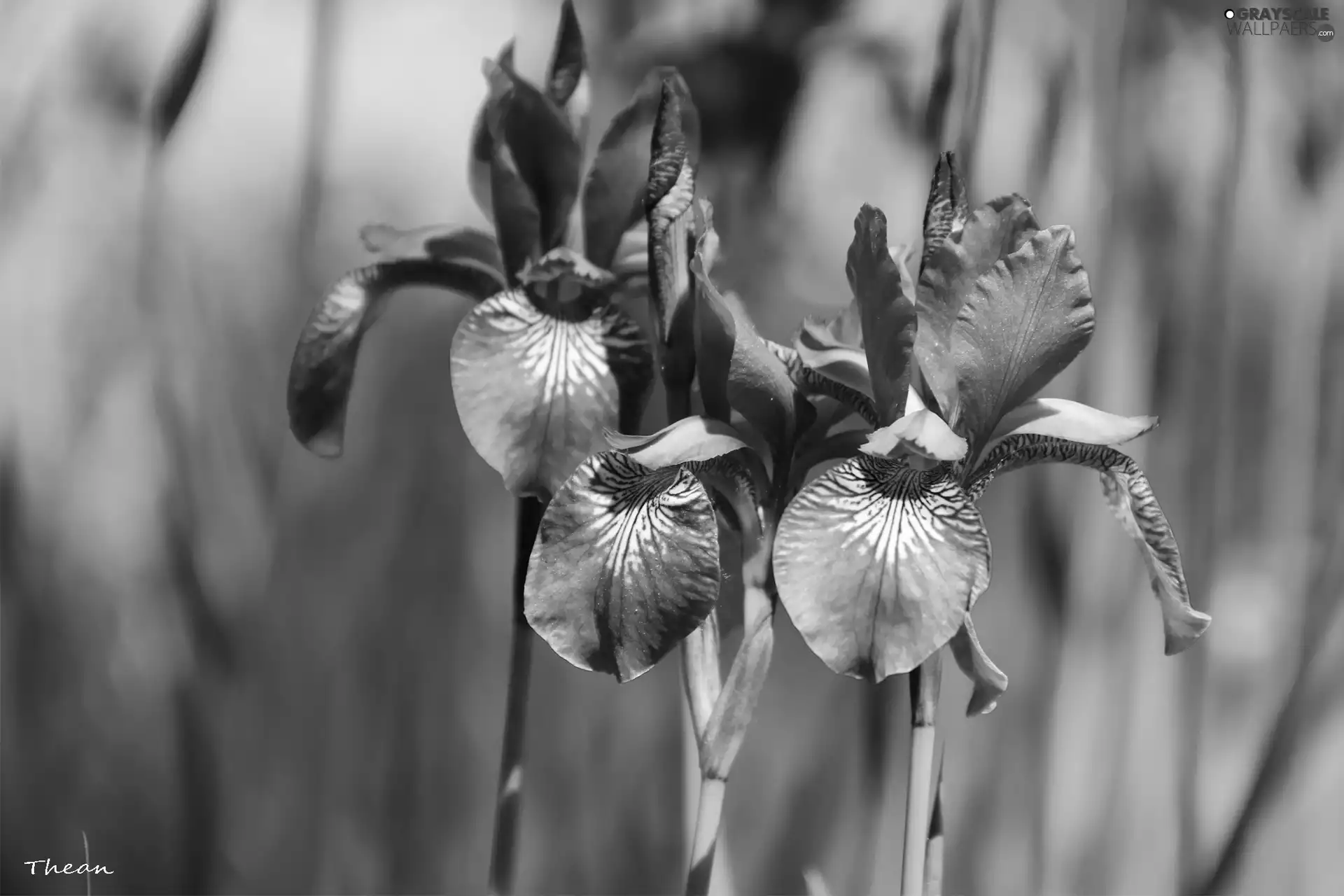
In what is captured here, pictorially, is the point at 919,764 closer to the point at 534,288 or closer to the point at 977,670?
the point at 977,670

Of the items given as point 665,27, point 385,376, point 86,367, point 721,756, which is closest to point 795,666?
point 721,756

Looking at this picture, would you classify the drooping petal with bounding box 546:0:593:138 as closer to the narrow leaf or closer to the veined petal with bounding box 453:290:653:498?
the veined petal with bounding box 453:290:653:498

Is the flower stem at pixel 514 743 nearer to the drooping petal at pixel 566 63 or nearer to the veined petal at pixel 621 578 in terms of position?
the veined petal at pixel 621 578

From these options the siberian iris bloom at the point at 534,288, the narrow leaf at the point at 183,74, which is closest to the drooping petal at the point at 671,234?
the siberian iris bloom at the point at 534,288

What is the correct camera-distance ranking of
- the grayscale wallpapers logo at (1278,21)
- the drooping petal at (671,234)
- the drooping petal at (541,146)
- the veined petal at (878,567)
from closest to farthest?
the veined petal at (878,567) < the drooping petal at (671,234) < the drooping petal at (541,146) < the grayscale wallpapers logo at (1278,21)

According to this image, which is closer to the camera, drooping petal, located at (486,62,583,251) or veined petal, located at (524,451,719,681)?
veined petal, located at (524,451,719,681)

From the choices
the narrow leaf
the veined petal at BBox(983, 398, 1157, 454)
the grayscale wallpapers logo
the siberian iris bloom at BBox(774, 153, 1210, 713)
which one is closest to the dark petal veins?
the siberian iris bloom at BBox(774, 153, 1210, 713)

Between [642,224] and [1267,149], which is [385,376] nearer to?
[642,224]
